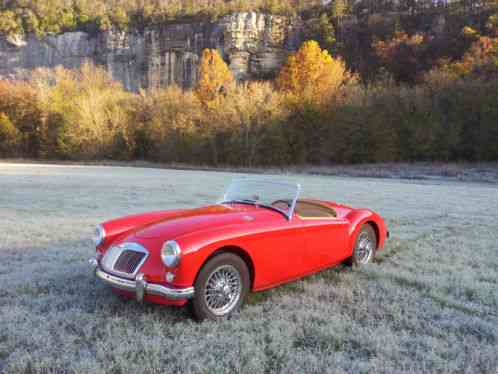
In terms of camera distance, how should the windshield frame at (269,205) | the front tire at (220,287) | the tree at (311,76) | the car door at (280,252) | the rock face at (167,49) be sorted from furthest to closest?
the rock face at (167,49) < the tree at (311,76) < the windshield frame at (269,205) < the car door at (280,252) < the front tire at (220,287)

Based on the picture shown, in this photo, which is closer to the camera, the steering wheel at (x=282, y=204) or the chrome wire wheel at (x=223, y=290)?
the chrome wire wheel at (x=223, y=290)

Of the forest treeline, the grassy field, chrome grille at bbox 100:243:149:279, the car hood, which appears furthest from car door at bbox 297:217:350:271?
the forest treeline

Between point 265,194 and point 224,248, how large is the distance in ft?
4.56

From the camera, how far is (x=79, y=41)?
71.8 m

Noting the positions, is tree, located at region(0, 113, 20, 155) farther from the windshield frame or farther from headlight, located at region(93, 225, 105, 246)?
the windshield frame

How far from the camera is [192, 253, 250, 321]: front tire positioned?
10.9 feet

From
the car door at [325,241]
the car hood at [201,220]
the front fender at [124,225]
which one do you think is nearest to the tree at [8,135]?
the front fender at [124,225]

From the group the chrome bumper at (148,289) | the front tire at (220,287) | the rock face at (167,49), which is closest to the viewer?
the chrome bumper at (148,289)

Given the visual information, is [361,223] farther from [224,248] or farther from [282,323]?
[224,248]

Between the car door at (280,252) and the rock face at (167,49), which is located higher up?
the rock face at (167,49)

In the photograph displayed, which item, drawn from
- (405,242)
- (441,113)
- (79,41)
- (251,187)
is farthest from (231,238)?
(79,41)

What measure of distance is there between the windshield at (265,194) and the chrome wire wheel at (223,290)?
1.07 meters

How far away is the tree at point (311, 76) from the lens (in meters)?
35.9

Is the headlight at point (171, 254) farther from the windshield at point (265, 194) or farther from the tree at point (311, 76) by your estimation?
the tree at point (311, 76)
